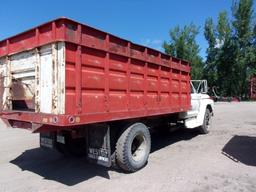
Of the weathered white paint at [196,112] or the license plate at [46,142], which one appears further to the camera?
the weathered white paint at [196,112]

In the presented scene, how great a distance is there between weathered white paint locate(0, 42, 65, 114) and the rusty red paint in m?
0.11

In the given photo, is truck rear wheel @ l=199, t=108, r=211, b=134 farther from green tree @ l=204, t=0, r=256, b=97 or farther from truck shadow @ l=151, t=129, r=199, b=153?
green tree @ l=204, t=0, r=256, b=97

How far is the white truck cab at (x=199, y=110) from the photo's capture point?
9.91 meters

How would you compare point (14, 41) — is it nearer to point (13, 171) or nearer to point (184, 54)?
point (13, 171)

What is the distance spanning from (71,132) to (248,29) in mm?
48706

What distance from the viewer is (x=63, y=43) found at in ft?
15.6

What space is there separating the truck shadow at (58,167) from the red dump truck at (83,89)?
38 centimetres

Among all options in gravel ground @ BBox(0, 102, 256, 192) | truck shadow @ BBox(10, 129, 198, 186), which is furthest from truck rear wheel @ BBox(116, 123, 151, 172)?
truck shadow @ BBox(10, 129, 198, 186)

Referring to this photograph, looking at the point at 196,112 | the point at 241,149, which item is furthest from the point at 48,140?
the point at 196,112

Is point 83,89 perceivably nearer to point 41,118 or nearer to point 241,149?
point 41,118

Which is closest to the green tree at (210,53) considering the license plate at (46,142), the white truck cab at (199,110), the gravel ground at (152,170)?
the white truck cab at (199,110)

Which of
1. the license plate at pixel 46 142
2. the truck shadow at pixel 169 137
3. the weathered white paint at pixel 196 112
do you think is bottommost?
the truck shadow at pixel 169 137

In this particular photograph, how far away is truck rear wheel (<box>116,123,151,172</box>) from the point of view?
19.5 ft

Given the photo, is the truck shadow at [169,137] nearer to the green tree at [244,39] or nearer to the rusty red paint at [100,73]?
the rusty red paint at [100,73]
